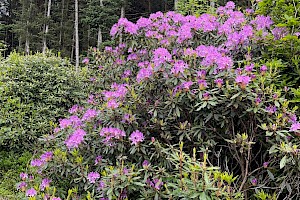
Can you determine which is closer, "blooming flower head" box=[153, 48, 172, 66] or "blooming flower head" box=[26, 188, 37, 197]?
"blooming flower head" box=[26, 188, 37, 197]

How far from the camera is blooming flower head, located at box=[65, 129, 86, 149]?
101 inches

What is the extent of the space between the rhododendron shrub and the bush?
1.81 metres

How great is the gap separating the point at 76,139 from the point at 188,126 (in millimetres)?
904

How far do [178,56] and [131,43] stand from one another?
0.59m

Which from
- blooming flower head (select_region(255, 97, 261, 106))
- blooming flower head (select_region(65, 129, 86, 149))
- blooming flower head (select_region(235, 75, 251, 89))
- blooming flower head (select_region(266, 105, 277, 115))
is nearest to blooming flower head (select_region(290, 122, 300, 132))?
blooming flower head (select_region(266, 105, 277, 115))

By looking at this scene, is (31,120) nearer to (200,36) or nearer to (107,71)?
(107,71)

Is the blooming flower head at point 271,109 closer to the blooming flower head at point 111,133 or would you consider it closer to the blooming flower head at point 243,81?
the blooming flower head at point 243,81

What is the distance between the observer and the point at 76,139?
2576 millimetres

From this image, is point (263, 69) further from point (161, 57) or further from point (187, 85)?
point (161, 57)

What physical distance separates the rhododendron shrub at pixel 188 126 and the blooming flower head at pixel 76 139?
1 centimetres

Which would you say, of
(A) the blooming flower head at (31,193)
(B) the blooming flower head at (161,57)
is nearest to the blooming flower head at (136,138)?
(B) the blooming flower head at (161,57)

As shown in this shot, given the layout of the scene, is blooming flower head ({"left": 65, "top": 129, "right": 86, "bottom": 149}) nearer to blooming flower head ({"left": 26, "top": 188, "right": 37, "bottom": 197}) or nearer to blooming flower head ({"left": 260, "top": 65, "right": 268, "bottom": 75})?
blooming flower head ({"left": 26, "top": 188, "right": 37, "bottom": 197})

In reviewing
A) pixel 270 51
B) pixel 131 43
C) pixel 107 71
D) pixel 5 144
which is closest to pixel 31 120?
pixel 5 144

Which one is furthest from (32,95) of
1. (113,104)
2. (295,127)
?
(295,127)
